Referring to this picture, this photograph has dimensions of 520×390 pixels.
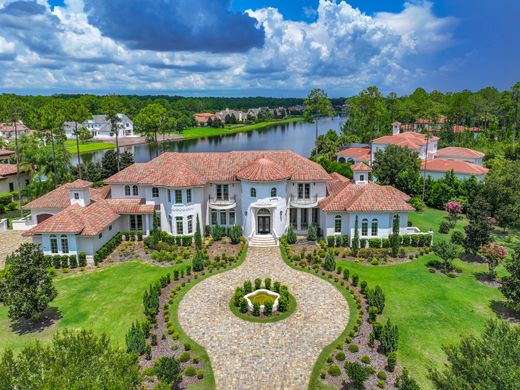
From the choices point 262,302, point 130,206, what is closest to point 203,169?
point 130,206

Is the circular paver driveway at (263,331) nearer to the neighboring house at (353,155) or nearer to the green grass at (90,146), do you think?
the neighboring house at (353,155)

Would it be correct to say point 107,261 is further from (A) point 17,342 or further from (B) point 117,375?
(B) point 117,375

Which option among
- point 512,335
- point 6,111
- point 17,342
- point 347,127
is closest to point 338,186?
point 512,335

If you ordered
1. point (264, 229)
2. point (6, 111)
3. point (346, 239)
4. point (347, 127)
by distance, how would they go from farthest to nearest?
point (347, 127), point (6, 111), point (264, 229), point (346, 239)

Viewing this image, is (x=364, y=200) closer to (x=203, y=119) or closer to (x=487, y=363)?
(x=487, y=363)

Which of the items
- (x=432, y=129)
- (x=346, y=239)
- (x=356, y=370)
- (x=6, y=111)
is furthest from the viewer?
(x=432, y=129)

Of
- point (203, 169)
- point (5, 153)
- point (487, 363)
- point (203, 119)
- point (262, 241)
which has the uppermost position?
point (203, 119)

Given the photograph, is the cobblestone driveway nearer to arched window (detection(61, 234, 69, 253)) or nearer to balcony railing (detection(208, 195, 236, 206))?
arched window (detection(61, 234, 69, 253))
